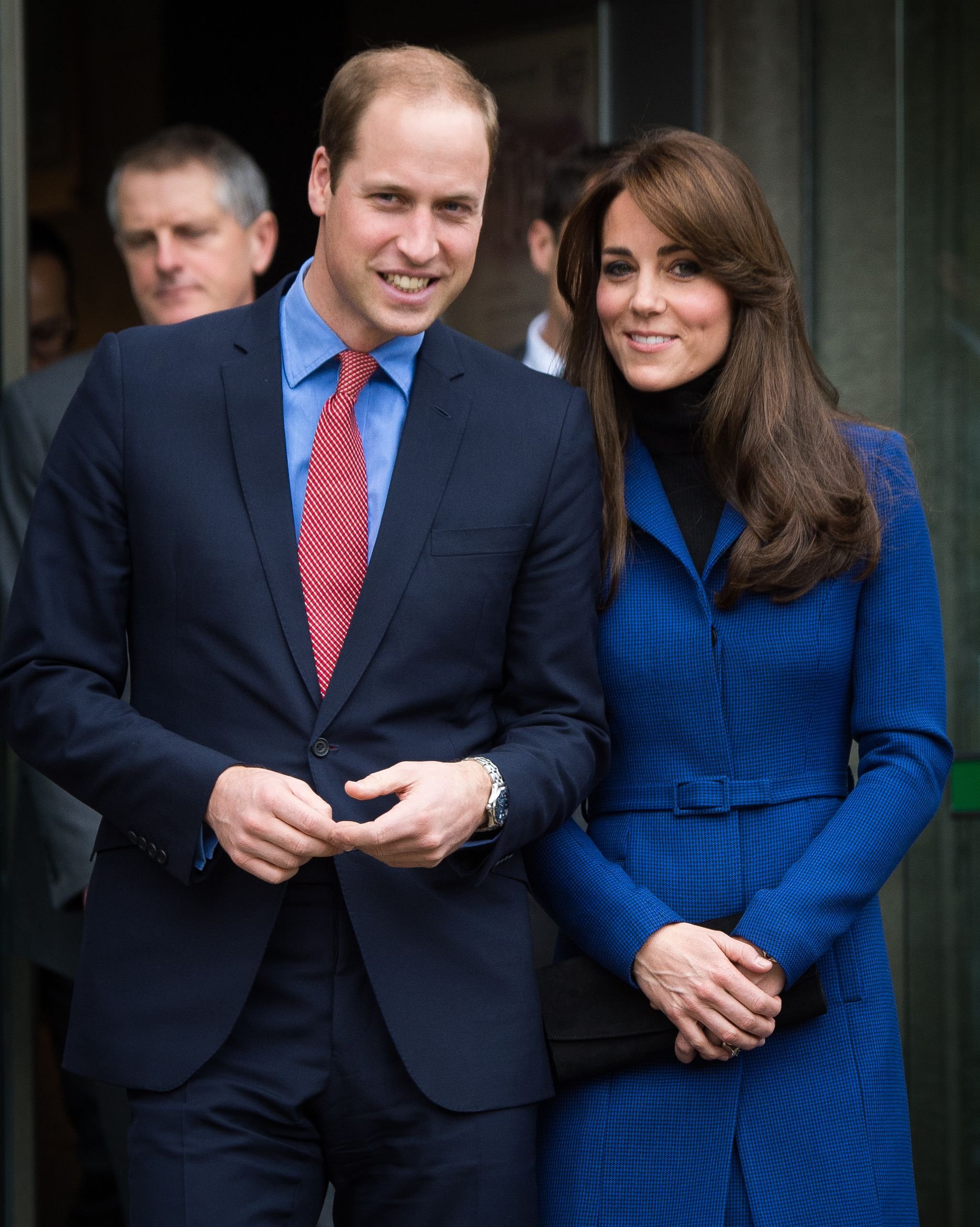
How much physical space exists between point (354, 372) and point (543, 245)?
2081 mm

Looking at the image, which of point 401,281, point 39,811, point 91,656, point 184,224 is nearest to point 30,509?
point 39,811

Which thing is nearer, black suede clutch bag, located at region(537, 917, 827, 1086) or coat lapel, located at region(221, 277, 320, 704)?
coat lapel, located at region(221, 277, 320, 704)

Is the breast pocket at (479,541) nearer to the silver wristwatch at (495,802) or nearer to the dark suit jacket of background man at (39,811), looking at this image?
the silver wristwatch at (495,802)

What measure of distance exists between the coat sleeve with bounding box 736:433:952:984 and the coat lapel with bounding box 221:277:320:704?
80cm

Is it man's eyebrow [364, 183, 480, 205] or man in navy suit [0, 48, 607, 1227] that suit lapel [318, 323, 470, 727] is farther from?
man's eyebrow [364, 183, 480, 205]

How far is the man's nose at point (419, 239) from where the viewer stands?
2494 millimetres

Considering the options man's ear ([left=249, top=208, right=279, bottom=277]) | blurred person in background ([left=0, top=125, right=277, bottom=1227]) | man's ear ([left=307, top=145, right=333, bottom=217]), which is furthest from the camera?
man's ear ([left=249, top=208, right=279, bottom=277])

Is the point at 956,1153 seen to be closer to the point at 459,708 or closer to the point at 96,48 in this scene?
the point at 459,708

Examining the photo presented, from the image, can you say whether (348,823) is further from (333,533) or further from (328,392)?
(328,392)

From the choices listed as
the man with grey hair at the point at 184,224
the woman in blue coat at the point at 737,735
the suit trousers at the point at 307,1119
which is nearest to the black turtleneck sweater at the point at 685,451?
the woman in blue coat at the point at 737,735

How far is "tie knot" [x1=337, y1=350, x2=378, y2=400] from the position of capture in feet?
8.39

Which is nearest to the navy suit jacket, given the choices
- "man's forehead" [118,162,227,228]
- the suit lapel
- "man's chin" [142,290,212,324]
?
the suit lapel

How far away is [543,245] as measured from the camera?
452cm

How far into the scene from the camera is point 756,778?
2689 millimetres
